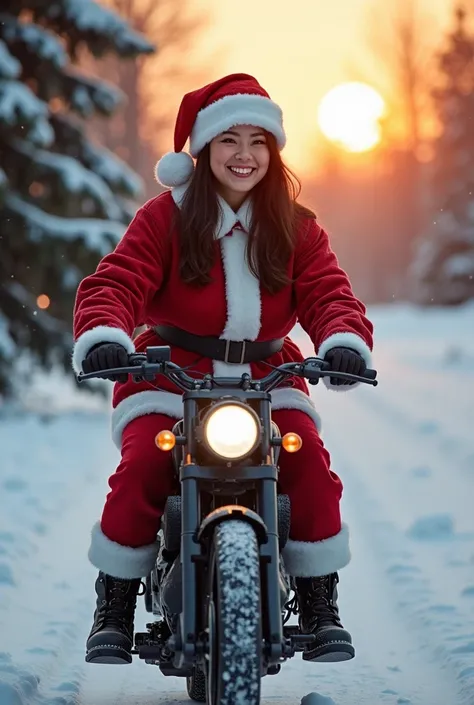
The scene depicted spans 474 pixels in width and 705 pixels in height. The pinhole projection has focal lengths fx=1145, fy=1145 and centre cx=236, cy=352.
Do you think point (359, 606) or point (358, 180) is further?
point (358, 180)

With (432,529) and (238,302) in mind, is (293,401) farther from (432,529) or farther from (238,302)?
(432,529)

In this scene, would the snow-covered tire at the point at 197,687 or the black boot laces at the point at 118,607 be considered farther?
A: the snow-covered tire at the point at 197,687

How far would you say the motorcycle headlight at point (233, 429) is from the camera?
10.3 feet

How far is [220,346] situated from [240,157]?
0.70 meters

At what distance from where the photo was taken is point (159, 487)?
3.59 m

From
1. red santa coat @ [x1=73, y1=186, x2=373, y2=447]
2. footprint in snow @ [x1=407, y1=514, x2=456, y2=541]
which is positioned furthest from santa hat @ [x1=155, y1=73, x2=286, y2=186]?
footprint in snow @ [x1=407, y1=514, x2=456, y2=541]

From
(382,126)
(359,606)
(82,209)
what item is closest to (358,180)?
(382,126)

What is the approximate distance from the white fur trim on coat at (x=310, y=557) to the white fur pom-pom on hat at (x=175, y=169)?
1362 mm

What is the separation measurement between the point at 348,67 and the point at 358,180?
2987cm

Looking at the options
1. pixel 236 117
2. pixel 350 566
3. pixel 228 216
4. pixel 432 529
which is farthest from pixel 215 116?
pixel 432 529

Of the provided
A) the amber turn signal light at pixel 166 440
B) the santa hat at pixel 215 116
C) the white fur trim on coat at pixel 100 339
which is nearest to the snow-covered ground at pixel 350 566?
the amber turn signal light at pixel 166 440

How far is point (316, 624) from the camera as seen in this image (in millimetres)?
3666

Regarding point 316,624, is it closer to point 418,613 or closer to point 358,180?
point 418,613

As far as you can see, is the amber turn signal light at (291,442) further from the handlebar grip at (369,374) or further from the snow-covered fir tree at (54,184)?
the snow-covered fir tree at (54,184)
